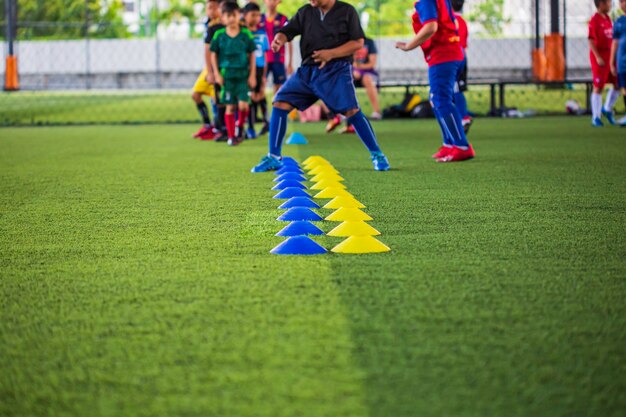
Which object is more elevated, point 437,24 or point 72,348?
point 437,24

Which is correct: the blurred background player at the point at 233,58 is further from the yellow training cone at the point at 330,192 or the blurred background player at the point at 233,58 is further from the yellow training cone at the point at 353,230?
the yellow training cone at the point at 353,230

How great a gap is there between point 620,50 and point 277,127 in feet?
20.7

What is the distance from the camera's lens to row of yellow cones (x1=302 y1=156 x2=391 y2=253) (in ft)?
13.7

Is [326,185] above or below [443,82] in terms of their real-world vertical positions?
below

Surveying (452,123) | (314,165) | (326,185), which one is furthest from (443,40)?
(326,185)

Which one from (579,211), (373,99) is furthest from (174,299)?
(373,99)

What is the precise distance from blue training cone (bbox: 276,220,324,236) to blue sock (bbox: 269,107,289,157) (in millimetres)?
3308

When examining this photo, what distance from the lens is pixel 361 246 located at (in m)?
4.16

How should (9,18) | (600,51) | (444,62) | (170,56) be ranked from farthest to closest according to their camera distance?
(170,56) → (9,18) → (600,51) → (444,62)

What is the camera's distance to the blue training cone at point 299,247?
4.13m

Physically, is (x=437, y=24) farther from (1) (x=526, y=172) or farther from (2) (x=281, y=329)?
(2) (x=281, y=329)

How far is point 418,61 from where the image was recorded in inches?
1487

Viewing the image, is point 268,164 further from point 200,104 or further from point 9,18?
point 9,18

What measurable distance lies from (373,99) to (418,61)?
22592mm
